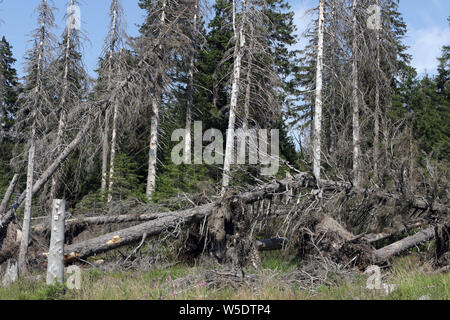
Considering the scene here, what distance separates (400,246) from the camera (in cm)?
934

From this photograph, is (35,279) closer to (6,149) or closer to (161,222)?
(161,222)

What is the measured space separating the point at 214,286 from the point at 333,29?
1220 centimetres

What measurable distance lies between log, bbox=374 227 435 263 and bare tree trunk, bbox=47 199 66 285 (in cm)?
586

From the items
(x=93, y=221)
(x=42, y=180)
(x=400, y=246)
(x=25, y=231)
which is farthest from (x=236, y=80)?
(x=25, y=231)

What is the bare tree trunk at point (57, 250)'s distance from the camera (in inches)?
267

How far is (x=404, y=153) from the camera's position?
32.8 ft

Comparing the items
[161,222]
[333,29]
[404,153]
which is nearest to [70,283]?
[161,222]

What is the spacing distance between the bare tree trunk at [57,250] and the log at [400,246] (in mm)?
5857

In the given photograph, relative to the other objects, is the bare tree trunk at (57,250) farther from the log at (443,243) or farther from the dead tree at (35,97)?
the log at (443,243)

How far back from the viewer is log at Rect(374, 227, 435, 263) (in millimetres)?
8641

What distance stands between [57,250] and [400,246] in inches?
277

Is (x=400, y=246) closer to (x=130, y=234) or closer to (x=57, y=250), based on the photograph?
(x=130, y=234)

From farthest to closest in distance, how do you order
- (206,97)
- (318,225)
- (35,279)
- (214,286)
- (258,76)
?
(206,97)
(258,76)
(318,225)
(35,279)
(214,286)

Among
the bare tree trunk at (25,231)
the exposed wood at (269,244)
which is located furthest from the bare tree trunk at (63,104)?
the exposed wood at (269,244)
